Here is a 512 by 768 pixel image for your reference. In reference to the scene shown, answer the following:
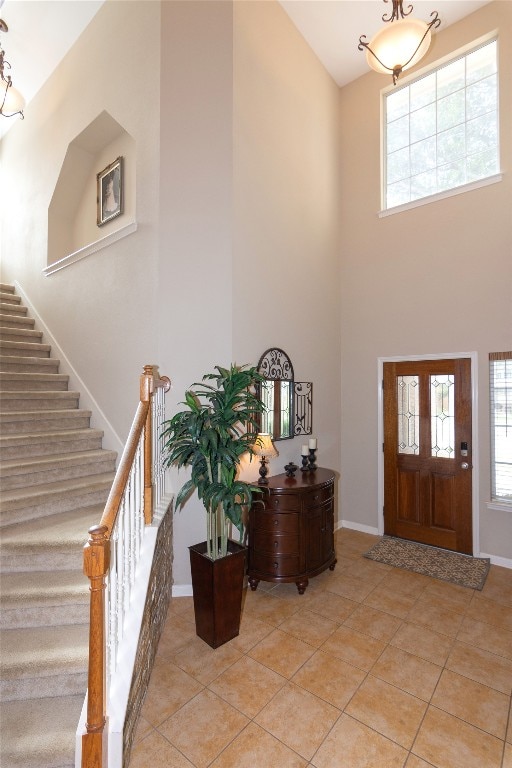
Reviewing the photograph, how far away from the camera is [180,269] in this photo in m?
3.25

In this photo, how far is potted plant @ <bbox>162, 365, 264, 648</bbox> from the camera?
8.29 feet

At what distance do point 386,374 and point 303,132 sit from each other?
2906 mm

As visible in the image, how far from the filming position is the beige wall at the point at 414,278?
12.6 feet

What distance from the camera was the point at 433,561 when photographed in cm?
382

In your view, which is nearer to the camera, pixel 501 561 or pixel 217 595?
pixel 217 595

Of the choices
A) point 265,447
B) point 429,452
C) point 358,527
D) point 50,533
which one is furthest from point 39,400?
point 429,452

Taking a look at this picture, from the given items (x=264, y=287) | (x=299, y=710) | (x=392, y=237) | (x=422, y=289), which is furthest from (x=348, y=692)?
(x=392, y=237)

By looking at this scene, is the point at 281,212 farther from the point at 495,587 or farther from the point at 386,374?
the point at 495,587

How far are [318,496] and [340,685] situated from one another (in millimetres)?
1387

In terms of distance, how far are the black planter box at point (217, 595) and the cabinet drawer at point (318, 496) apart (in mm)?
812

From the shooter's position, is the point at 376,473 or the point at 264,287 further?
the point at 376,473

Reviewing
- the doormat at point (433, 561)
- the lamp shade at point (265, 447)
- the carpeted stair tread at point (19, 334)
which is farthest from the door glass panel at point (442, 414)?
the carpeted stair tread at point (19, 334)

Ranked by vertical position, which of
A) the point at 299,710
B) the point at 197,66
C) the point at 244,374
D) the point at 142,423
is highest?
the point at 197,66

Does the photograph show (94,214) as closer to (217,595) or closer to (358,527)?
(217,595)
